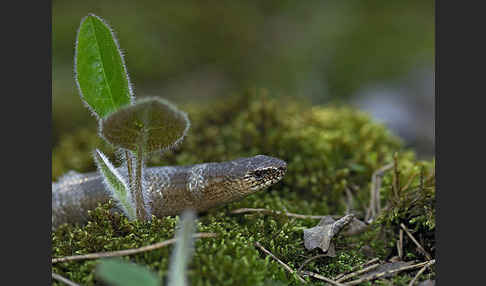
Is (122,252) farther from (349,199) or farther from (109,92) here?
(349,199)

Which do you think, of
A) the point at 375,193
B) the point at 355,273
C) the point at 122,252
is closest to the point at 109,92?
the point at 122,252

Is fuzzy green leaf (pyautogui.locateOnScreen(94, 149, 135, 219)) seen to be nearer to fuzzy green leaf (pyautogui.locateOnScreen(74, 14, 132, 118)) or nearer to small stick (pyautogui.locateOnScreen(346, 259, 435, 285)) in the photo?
fuzzy green leaf (pyautogui.locateOnScreen(74, 14, 132, 118))

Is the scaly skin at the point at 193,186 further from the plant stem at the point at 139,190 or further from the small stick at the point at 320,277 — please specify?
the small stick at the point at 320,277

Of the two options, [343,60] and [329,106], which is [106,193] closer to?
[329,106]

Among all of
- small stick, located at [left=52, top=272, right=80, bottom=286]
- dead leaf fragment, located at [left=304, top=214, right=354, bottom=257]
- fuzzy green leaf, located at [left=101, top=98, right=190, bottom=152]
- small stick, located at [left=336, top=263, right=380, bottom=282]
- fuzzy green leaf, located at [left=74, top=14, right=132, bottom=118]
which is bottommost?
small stick, located at [left=336, top=263, right=380, bottom=282]

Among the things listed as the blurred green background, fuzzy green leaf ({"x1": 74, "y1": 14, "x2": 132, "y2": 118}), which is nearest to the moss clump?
fuzzy green leaf ({"x1": 74, "y1": 14, "x2": 132, "y2": 118})

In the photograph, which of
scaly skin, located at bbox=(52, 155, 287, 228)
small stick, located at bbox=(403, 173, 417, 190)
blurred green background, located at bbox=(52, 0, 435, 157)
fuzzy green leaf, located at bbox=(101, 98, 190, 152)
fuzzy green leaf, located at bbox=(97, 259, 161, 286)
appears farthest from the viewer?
blurred green background, located at bbox=(52, 0, 435, 157)

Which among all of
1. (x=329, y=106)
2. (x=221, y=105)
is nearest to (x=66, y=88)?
(x=221, y=105)
